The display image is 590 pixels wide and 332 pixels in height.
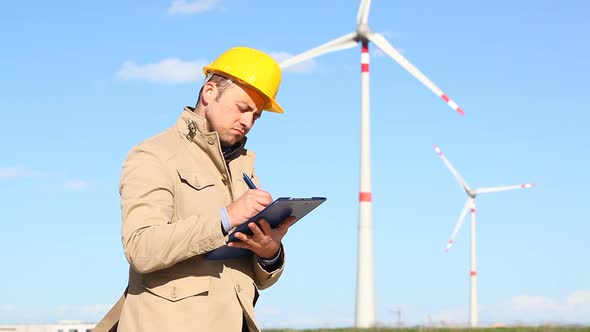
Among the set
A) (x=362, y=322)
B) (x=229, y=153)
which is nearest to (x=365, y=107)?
(x=362, y=322)

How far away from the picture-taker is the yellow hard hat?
14.9ft

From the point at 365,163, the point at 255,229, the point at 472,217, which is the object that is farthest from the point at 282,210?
the point at 472,217

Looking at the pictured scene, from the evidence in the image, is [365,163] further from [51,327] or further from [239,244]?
[239,244]

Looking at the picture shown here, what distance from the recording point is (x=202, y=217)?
13.8ft

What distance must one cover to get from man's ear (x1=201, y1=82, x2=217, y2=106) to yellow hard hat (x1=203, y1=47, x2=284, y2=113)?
84 millimetres

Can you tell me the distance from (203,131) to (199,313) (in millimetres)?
889

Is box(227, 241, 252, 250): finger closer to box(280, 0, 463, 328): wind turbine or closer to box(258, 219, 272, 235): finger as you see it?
box(258, 219, 272, 235): finger

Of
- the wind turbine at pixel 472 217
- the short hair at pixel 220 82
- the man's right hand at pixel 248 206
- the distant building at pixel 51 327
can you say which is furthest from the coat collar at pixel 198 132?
the wind turbine at pixel 472 217

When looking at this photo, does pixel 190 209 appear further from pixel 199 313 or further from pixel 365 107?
pixel 365 107

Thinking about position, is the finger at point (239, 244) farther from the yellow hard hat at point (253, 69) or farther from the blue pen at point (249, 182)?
the yellow hard hat at point (253, 69)

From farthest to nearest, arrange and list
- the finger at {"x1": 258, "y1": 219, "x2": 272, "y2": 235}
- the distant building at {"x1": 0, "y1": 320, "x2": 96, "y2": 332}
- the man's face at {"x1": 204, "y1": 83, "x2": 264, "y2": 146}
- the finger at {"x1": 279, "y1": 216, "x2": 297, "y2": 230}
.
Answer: the distant building at {"x1": 0, "y1": 320, "x2": 96, "y2": 332} < the man's face at {"x1": 204, "y1": 83, "x2": 264, "y2": 146} < the finger at {"x1": 279, "y1": 216, "x2": 297, "y2": 230} < the finger at {"x1": 258, "y1": 219, "x2": 272, "y2": 235}

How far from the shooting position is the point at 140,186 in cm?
427

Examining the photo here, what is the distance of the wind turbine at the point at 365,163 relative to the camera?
111 feet

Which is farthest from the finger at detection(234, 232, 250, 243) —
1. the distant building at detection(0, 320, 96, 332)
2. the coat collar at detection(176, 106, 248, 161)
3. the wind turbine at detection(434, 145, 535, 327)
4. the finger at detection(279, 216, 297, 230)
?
the wind turbine at detection(434, 145, 535, 327)
